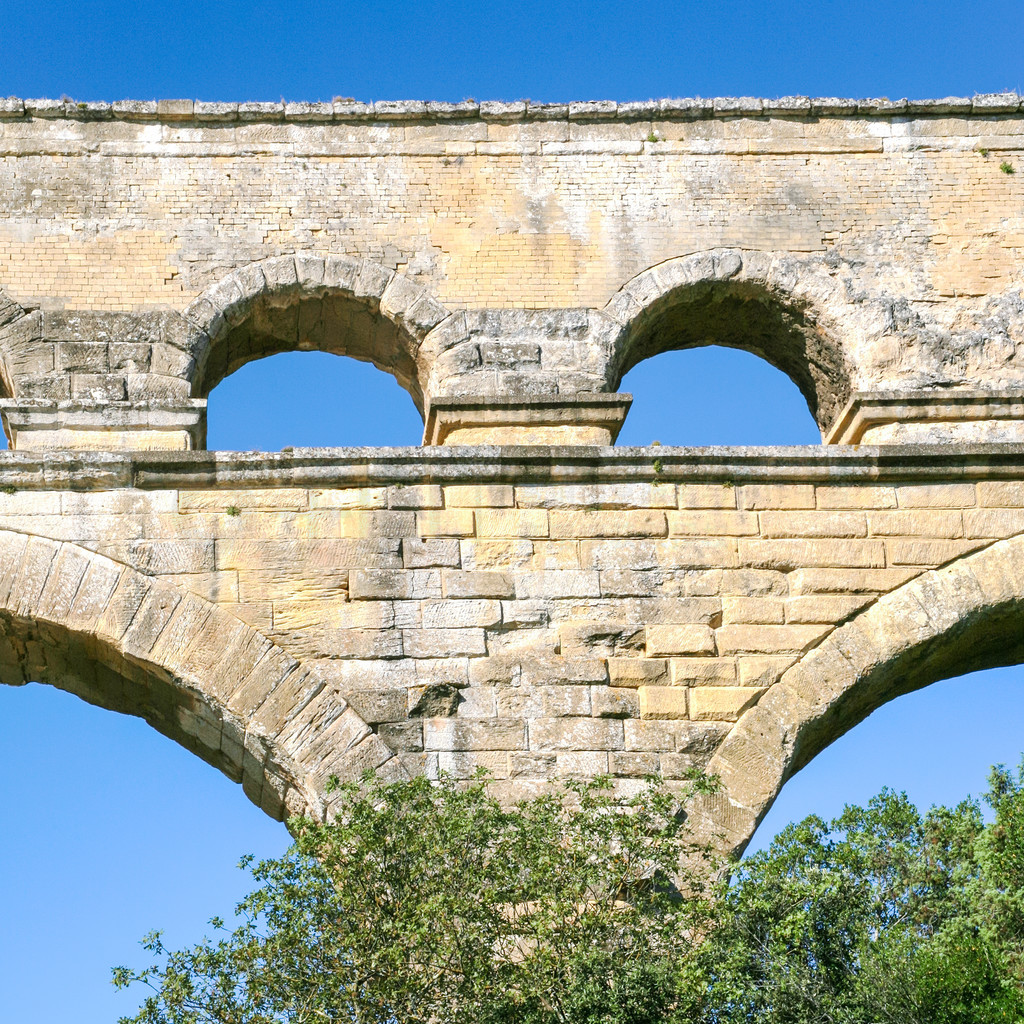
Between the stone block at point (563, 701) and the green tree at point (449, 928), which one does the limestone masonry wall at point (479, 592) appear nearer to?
the stone block at point (563, 701)

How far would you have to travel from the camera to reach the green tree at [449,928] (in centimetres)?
669

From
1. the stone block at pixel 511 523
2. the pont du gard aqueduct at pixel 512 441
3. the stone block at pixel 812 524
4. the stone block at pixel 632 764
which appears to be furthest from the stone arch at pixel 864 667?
the stone block at pixel 511 523

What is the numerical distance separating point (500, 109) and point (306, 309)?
1.84m

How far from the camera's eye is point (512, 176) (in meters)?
10.4

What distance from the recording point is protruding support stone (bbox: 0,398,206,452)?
9164mm

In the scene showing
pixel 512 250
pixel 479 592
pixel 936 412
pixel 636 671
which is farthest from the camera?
pixel 512 250

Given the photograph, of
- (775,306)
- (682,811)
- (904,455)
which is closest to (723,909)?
(682,811)

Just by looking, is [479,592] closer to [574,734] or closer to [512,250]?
[574,734]

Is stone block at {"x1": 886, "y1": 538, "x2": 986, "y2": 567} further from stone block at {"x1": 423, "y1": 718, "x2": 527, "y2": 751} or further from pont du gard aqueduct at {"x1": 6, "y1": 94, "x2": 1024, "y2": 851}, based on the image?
stone block at {"x1": 423, "y1": 718, "x2": 527, "y2": 751}

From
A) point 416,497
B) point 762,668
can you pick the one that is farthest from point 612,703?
point 416,497

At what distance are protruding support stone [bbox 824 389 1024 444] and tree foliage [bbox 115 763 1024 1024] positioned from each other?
8.96 ft

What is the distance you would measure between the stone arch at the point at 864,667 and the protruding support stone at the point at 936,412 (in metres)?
0.95

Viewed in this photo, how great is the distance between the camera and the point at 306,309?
9.91 m

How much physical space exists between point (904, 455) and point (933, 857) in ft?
7.90
